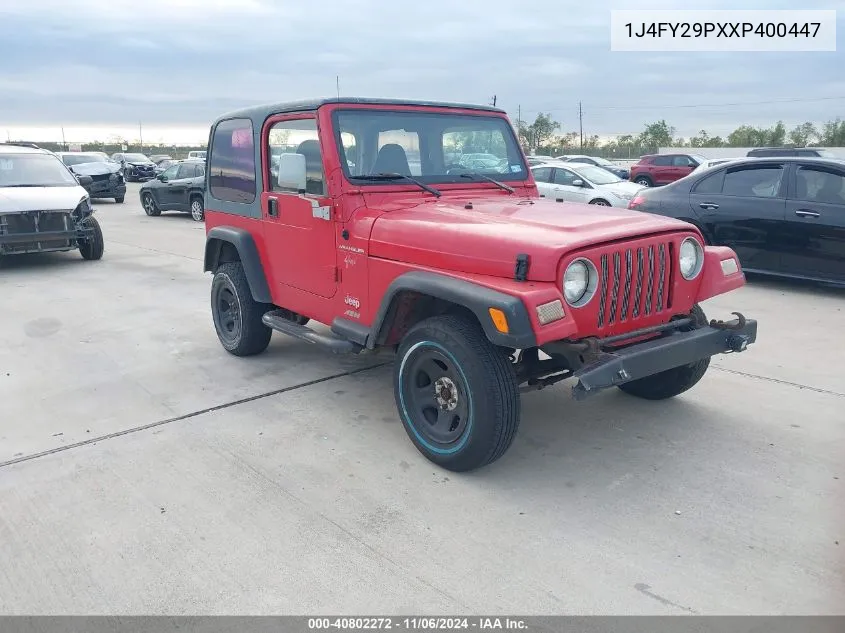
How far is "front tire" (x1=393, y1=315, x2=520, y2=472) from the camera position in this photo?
3447mm

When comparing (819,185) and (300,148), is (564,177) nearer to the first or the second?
(819,185)

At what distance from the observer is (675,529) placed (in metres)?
3.26

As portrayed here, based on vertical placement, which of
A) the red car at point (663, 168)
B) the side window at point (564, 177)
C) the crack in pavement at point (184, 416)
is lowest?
the crack in pavement at point (184, 416)

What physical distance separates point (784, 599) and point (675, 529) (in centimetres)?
57

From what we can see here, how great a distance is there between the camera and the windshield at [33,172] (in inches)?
402

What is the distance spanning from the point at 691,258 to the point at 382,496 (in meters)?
2.13

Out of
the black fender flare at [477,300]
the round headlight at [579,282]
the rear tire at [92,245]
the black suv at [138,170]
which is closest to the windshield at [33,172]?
the rear tire at [92,245]

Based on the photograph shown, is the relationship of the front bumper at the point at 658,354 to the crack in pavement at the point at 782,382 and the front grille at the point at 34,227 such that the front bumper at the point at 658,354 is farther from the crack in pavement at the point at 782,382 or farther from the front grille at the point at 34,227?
the front grille at the point at 34,227

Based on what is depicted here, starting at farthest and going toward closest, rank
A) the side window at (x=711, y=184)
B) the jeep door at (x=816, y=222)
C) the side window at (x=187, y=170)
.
Result: the side window at (x=187, y=170) → the side window at (x=711, y=184) → the jeep door at (x=816, y=222)

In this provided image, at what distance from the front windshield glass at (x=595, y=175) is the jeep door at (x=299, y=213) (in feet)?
33.3

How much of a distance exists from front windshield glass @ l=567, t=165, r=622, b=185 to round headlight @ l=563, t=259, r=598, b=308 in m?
11.1

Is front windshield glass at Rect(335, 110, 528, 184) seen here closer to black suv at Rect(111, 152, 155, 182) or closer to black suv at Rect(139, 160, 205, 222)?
black suv at Rect(139, 160, 205, 222)

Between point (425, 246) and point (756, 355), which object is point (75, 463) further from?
point (756, 355)

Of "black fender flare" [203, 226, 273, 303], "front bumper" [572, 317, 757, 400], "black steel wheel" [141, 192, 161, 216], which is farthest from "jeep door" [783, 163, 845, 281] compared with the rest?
"black steel wheel" [141, 192, 161, 216]
